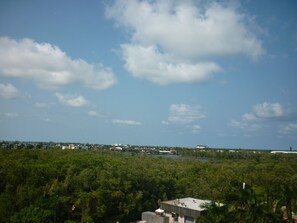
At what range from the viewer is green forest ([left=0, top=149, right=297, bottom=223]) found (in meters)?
29.0

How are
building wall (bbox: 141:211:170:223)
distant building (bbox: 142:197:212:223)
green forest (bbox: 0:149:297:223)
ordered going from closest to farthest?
1. green forest (bbox: 0:149:297:223)
2. distant building (bbox: 142:197:212:223)
3. building wall (bbox: 141:211:170:223)

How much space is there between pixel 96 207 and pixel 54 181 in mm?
5787

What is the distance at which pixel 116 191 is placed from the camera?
41125 millimetres

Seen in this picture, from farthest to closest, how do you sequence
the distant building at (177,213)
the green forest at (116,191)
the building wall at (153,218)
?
1. the building wall at (153,218)
2. the distant building at (177,213)
3. the green forest at (116,191)

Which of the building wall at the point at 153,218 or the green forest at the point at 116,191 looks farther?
the building wall at the point at 153,218

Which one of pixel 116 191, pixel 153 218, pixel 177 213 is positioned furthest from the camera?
pixel 116 191

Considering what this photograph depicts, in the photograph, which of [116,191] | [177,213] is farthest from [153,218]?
[116,191]

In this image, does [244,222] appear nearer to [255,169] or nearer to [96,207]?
[96,207]

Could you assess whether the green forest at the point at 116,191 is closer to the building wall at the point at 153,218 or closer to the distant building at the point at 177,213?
the building wall at the point at 153,218

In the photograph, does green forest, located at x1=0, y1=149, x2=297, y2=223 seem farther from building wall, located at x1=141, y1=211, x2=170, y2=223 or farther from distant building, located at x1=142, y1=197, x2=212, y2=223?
distant building, located at x1=142, y1=197, x2=212, y2=223

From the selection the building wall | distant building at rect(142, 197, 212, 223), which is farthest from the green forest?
distant building at rect(142, 197, 212, 223)

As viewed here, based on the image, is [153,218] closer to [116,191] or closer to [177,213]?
[177,213]

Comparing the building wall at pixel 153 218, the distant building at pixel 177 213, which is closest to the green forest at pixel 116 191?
the building wall at pixel 153 218

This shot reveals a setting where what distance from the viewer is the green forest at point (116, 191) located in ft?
95.2
